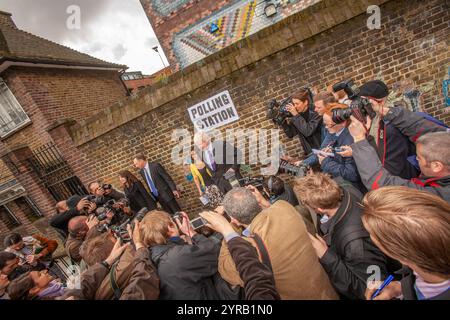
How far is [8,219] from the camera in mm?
10109

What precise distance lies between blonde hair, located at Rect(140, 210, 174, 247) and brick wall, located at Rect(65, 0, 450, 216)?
9.10 feet

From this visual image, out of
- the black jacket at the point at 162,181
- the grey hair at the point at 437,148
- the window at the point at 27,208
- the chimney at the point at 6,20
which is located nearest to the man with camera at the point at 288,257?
the grey hair at the point at 437,148

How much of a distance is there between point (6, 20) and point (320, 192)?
15464mm

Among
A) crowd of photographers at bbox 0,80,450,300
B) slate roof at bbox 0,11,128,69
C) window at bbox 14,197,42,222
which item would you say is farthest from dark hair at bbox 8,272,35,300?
window at bbox 14,197,42,222

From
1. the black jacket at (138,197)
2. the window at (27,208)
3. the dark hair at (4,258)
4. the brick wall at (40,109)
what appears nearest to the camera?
the dark hair at (4,258)

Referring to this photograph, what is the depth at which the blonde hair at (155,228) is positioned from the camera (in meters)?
2.06

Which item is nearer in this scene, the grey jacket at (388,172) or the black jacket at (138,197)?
the grey jacket at (388,172)

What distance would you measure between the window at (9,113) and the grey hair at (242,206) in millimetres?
9746

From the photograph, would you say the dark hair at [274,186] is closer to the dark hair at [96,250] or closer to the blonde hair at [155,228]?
the blonde hair at [155,228]

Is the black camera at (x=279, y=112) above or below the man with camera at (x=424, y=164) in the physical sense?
above

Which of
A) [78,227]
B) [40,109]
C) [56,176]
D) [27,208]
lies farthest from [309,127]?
[27,208]

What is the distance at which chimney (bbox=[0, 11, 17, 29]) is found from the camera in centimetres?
1028
